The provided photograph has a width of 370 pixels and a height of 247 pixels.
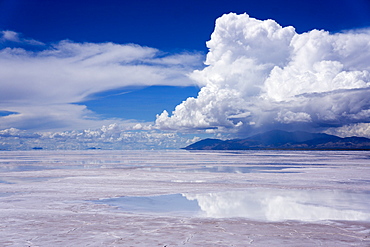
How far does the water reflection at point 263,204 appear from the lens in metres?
15.3

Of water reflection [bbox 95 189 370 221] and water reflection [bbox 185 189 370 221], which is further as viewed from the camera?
water reflection [bbox 95 189 370 221]

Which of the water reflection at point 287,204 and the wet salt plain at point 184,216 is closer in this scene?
the wet salt plain at point 184,216

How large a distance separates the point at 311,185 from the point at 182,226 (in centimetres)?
1627

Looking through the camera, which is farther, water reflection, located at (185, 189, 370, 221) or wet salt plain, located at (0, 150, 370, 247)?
water reflection, located at (185, 189, 370, 221)

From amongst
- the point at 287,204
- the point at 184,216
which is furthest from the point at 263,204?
the point at 184,216

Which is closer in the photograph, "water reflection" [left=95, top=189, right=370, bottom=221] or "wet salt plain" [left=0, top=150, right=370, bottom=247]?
"wet salt plain" [left=0, top=150, right=370, bottom=247]

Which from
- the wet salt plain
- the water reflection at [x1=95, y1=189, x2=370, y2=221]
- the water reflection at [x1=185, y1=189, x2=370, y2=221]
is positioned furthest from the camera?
the water reflection at [x1=95, y1=189, x2=370, y2=221]

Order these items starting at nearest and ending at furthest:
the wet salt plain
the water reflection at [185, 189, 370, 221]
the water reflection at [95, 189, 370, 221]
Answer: the wet salt plain < the water reflection at [185, 189, 370, 221] < the water reflection at [95, 189, 370, 221]

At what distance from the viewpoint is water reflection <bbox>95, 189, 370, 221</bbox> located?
50.2ft

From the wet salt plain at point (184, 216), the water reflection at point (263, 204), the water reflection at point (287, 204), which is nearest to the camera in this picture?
the wet salt plain at point (184, 216)

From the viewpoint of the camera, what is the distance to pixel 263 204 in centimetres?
1794

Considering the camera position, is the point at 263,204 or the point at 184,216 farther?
the point at 263,204

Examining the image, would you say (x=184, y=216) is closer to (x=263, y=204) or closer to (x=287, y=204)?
(x=263, y=204)

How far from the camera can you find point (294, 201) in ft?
61.5
